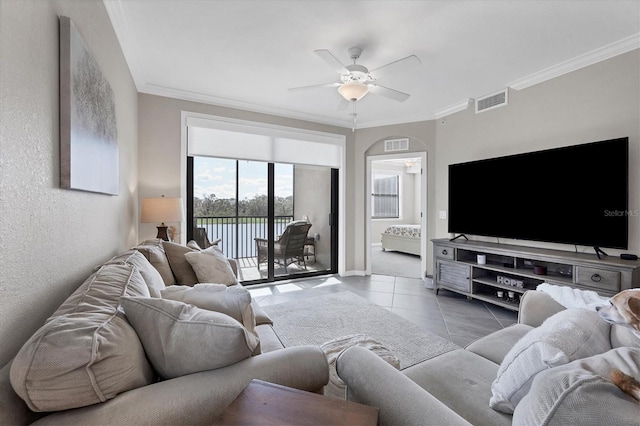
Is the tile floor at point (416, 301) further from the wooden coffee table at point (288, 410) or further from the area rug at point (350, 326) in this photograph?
the wooden coffee table at point (288, 410)

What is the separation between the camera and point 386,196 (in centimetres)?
889

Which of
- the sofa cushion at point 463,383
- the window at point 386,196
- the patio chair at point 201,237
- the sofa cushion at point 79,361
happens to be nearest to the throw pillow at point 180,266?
the sofa cushion at point 79,361

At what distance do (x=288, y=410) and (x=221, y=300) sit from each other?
2.04 ft

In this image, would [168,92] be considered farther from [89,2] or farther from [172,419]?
[172,419]

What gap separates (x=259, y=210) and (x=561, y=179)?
3.75 meters

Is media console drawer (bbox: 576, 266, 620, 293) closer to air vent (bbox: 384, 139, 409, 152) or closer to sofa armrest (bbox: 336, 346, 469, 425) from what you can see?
sofa armrest (bbox: 336, 346, 469, 425)

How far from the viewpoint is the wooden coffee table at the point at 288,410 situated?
27.4 inches

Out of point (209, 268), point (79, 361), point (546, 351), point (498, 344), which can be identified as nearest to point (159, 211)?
point (209, 268)

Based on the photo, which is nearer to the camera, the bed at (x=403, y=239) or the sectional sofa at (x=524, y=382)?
the sectional sofa at (x=524, y=382)

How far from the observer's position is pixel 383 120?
15.4 ft

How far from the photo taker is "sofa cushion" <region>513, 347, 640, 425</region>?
59 cm

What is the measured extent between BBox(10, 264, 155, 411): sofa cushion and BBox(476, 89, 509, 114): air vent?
4.32 m

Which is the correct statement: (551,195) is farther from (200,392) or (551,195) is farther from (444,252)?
(200,392)

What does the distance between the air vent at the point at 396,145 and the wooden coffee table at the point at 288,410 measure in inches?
177
